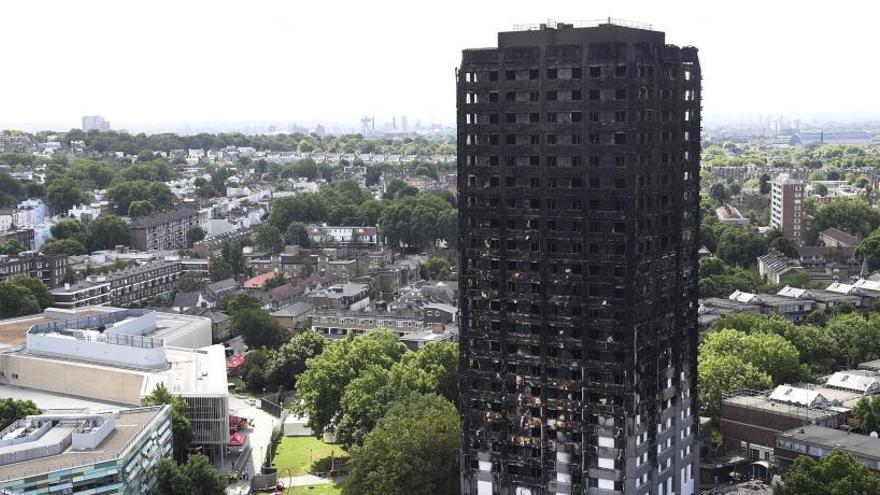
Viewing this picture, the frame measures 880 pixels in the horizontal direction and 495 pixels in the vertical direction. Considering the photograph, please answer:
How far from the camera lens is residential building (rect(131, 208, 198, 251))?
379 feet

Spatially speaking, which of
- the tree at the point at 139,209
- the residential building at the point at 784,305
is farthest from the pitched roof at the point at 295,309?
the tree at the point at 139,209

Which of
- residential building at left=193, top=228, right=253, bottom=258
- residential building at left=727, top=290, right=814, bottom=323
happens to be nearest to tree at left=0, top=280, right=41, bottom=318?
residential building at left=193, top=228, right=253, bottom=258

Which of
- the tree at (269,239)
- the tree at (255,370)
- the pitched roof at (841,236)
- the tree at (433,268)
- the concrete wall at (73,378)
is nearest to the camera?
the concrete wall at (73,378)

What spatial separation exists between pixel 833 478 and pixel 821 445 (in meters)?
5.87

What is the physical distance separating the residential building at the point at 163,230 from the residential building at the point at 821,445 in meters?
82.8

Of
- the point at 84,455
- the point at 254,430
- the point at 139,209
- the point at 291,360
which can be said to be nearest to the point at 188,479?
the point at 84,455

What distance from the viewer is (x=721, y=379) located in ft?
182

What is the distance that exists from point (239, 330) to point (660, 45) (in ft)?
151

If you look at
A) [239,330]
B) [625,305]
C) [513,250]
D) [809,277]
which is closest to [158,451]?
[513,250]

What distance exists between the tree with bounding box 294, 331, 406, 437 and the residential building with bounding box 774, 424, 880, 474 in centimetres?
2042

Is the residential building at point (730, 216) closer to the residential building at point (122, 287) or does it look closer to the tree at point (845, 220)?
the tree at point (845, 220)

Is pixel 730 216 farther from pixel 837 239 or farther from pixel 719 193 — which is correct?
pixel 719 193

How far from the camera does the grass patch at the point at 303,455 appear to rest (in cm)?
5394

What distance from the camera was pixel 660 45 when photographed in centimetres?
3869
